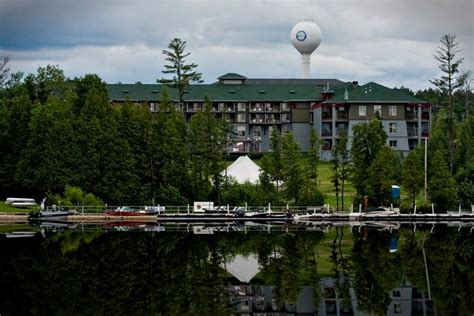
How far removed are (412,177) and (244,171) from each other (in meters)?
17.0

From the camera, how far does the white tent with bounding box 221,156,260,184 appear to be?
84.0 metres

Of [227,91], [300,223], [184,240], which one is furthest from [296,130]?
[184,240]

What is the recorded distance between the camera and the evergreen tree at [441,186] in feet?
247

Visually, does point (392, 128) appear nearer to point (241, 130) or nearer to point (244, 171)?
point (241, 130)

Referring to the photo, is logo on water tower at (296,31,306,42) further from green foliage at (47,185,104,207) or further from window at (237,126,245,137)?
green foliage at (47,185,104,207)

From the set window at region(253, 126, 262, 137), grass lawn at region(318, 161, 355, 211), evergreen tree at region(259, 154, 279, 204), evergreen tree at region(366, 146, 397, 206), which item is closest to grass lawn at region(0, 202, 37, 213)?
evergreen tree at region(259, 154, 279, 204)

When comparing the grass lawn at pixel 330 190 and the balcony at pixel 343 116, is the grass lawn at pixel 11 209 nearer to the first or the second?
the grass lawn at pixel 330 190

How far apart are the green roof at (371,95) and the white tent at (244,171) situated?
2682cm

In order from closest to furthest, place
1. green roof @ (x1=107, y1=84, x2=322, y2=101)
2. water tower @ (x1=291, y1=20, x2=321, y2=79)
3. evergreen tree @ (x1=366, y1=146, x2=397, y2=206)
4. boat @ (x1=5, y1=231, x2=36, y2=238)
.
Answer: boat @ (x1=5, y1=231, x2=36, y2=238) → evergreen tree @ (x1=366, y1=146, x2=397, y2=206) → green roof @ (x1=107, y1=84, x2=322, y2=101) → water tower @ (x1=291, y1=20, x2=321, y2=79)

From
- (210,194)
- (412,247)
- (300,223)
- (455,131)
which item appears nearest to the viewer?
(412,247)

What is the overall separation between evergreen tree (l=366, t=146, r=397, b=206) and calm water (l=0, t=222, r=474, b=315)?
11.9 metres

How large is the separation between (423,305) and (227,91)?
88853mm

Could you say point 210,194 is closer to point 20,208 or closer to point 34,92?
point 20,208

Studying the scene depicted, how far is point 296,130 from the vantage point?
119250mm
